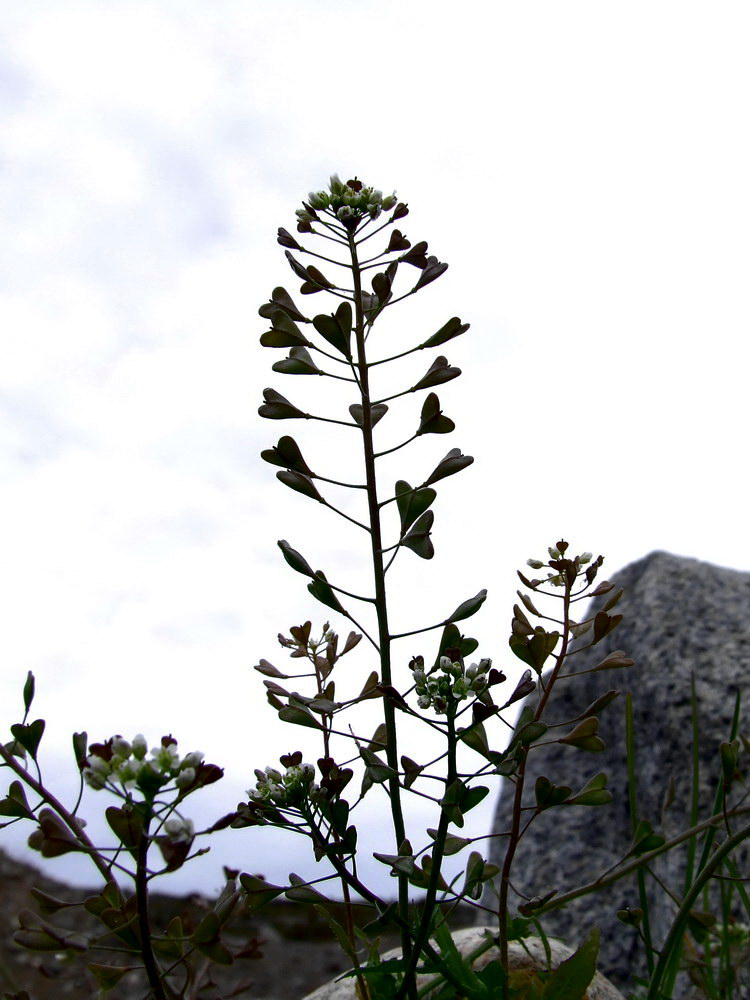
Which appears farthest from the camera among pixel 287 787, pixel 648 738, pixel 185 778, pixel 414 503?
pixel 648 738

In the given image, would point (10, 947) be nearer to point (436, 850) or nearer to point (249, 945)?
point (249, 945)

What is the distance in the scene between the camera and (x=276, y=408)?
1.48m

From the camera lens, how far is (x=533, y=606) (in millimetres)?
1510

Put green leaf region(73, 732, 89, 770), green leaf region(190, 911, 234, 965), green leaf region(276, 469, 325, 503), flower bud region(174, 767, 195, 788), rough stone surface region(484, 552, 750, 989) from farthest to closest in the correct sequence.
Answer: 1. rough stone surface region(484, 552, 750, 989)
2. green leaf region(276, 469, 325, 503)
3. green leaf region(73, 732, 89, 770)
4. green leaf region(190, 911, 234, 965)
5. flower bud region(174, 767, 195, 788)

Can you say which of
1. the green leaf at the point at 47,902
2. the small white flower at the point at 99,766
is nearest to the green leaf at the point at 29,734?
the green leaf at the point at 47,902

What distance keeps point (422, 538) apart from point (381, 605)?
0.40ft

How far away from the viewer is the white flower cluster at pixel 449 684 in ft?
3.62

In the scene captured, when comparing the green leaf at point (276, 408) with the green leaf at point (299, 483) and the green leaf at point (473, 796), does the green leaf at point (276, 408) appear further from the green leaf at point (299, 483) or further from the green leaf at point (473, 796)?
the green leaf at point (473, 796)

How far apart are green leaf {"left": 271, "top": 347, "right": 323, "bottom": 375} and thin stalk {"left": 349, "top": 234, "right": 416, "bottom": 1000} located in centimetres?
8

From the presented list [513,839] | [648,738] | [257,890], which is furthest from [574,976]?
[648,738]

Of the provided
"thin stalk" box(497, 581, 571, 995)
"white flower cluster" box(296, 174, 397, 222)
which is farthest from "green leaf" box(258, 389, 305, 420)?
"thin stalk" box(497, 581, 571, 995)

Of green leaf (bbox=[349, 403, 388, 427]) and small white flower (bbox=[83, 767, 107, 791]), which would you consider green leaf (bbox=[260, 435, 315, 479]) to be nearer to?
green leaf (bbox=[349, 403, 388, 427])

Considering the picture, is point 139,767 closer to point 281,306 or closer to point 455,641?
point 455,641

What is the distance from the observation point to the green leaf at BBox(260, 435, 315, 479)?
143 cm
